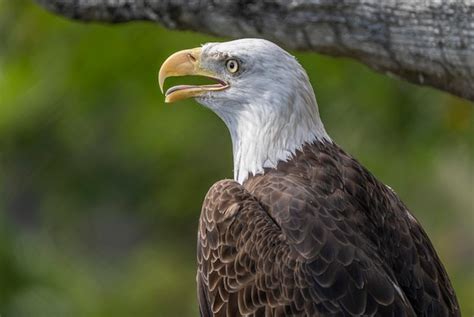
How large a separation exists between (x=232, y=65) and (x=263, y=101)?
0.77ft

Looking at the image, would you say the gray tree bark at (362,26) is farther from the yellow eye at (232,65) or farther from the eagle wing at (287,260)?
the eagle wing at (287,260)

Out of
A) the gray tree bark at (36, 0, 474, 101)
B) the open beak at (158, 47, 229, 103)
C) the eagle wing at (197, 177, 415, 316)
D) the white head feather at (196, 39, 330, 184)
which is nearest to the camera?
the eagle wing at (197, 177, 415, 316)

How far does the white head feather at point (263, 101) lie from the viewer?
6633 millimetres

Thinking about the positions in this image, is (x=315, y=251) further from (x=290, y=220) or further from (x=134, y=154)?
(x=134, y=154)

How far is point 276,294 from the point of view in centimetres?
590

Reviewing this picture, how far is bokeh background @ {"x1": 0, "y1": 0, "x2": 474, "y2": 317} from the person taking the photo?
11375 millimetres

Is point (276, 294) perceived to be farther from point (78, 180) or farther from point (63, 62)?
point (78, 180)

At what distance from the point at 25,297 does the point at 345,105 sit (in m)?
3.23

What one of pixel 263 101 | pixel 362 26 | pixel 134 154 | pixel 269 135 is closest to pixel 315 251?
pixel 269 135

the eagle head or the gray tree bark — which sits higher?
the gray tree bark

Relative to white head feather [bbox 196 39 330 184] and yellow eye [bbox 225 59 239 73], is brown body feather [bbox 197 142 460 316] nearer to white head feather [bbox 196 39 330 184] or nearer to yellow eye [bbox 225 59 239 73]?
white head feather [bbox 196 39 330 184]

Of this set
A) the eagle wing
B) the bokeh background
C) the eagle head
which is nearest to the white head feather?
the eagle head

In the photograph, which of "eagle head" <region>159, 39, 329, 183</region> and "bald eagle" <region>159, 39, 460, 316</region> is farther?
"eagle head" <region>159, 39, 329, 183</region>

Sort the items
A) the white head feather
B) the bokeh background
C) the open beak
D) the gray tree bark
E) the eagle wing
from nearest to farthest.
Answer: the eagle wing
the gray tree bark
the white head feather
the open beak
the bokeh background
